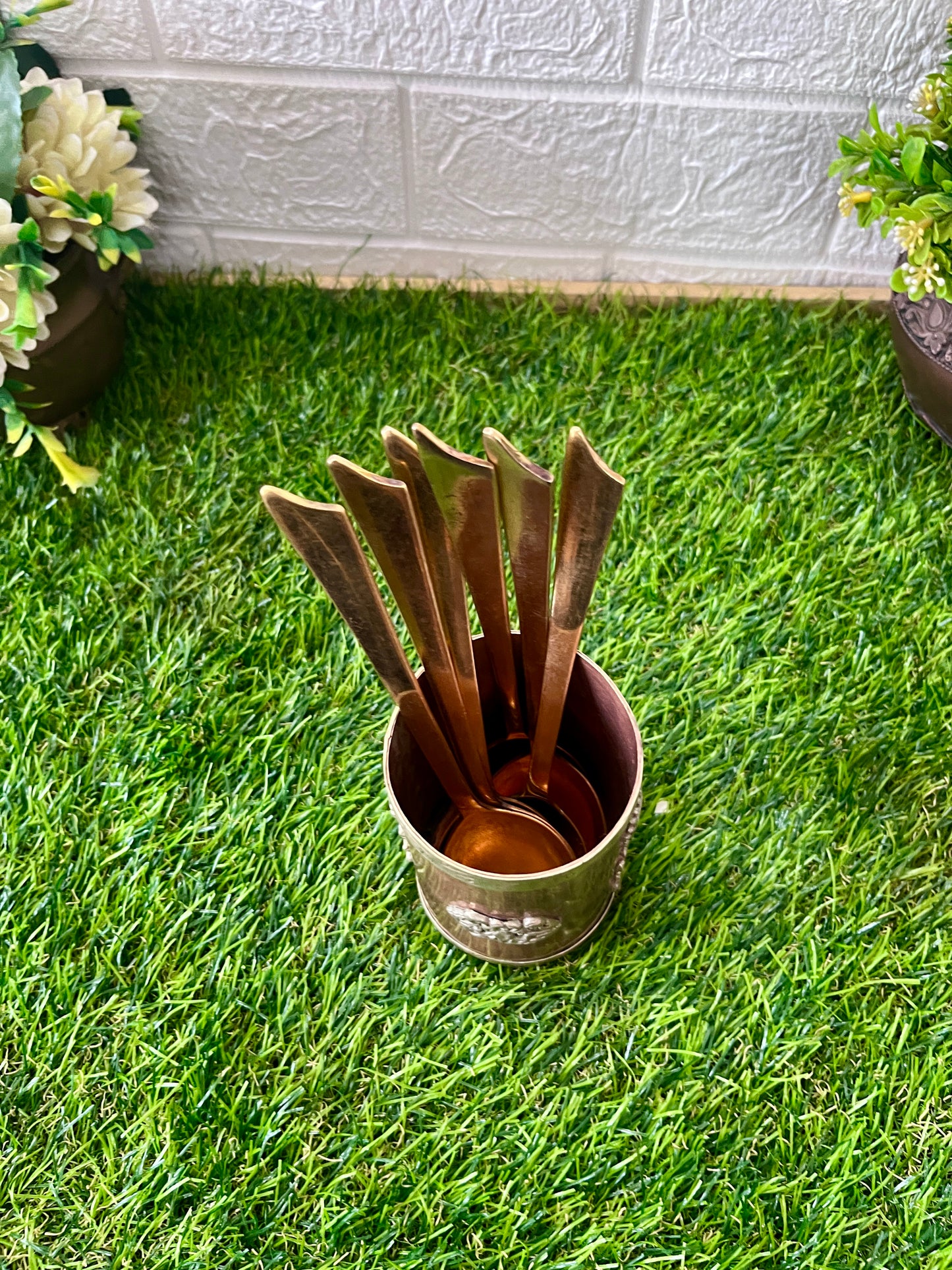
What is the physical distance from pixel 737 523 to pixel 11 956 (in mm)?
645

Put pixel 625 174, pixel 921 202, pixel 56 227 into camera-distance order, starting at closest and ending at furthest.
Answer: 1. pixel 921 202
2. pixel 56 227
3. pixel 625 174

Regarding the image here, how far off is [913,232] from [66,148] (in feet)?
2.09

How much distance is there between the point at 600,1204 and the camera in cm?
58

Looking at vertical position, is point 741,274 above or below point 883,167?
below

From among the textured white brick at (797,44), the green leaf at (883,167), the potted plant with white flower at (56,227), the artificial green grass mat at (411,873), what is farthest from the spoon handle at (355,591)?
the textured white brick at (797,44)

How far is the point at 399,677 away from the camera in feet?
1.68

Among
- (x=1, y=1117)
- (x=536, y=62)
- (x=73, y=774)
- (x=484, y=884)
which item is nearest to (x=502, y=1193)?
(x=484, y=884)

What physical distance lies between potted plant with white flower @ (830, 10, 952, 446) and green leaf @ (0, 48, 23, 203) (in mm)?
607

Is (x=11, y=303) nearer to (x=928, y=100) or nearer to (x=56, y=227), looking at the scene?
(x=56, y=227)

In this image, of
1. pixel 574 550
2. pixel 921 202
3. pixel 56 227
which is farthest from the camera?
pixel 56 227

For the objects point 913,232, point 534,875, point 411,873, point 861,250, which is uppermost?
point 913,232

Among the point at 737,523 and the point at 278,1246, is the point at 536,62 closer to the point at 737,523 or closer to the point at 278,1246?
the point at 737,523

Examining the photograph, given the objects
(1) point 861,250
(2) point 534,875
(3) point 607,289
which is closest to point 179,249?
(3) point 607,289

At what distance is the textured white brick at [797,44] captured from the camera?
31.3 inches
